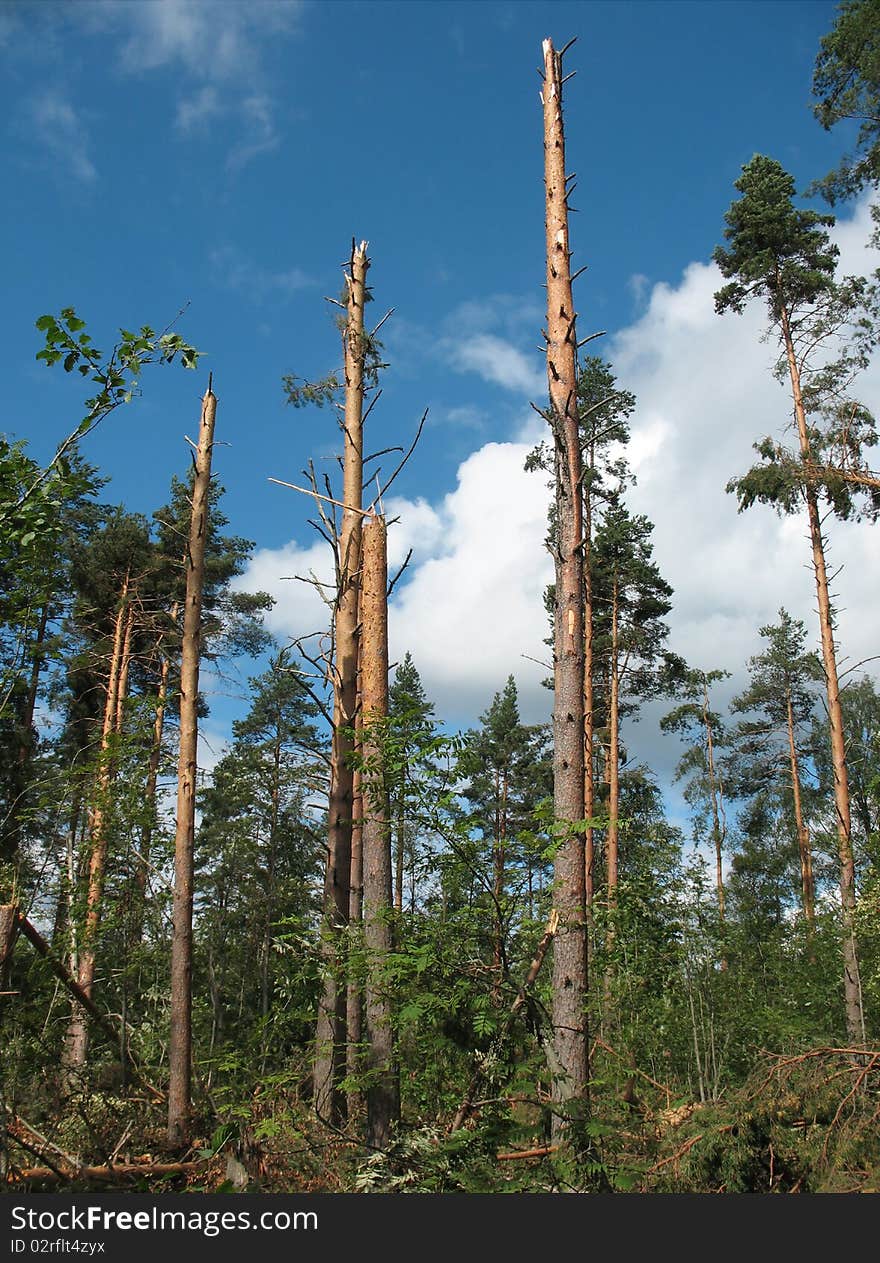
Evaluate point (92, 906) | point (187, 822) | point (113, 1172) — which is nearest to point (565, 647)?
point (113, 1172)

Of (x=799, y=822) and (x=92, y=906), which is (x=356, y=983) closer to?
(x=92, y=906)

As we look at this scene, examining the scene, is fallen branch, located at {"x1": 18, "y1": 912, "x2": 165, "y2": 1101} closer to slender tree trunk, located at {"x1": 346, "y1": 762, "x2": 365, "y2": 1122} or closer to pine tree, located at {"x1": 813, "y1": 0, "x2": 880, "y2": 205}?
slender tree trunk, located at {"x1": 346, "y1": 762, "x2": 365, "y2": 1122}

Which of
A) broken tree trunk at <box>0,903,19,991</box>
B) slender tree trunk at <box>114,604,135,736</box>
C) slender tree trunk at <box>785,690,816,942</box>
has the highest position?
slender tree trunk at <box>114,604,135,736</box>

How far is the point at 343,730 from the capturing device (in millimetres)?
6520

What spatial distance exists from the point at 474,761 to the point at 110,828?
8.02 meters

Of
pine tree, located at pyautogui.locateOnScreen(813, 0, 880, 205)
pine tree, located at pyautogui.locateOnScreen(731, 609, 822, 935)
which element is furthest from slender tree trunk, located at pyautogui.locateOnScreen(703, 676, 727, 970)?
pine tree, located at pyautogui.locateOnScreen(813, 0, 880, 205)

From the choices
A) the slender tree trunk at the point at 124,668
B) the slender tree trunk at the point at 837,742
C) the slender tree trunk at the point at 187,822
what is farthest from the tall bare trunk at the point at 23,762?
the slender tree trunk at the point at 837,742

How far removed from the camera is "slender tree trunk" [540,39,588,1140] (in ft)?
19.3

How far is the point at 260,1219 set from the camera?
16.4ft

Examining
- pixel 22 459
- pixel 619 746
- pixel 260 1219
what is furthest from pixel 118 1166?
pixel 619 746

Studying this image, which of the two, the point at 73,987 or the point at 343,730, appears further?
the point at 73,987

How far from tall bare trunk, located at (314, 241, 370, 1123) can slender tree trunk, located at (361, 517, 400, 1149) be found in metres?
0.18

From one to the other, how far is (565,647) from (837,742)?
36.3ft

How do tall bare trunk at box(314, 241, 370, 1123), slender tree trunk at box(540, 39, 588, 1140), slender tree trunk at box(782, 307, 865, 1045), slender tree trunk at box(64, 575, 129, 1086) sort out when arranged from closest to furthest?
slender tree trunk at box(540, 39, 588, 1140) < tall bare trunk at box(314, 241, 370, 1123) < slender tree trunk at box(64, 575, 129, 1086) < slender tree trunk at box(782, 307, 865, 1045)
